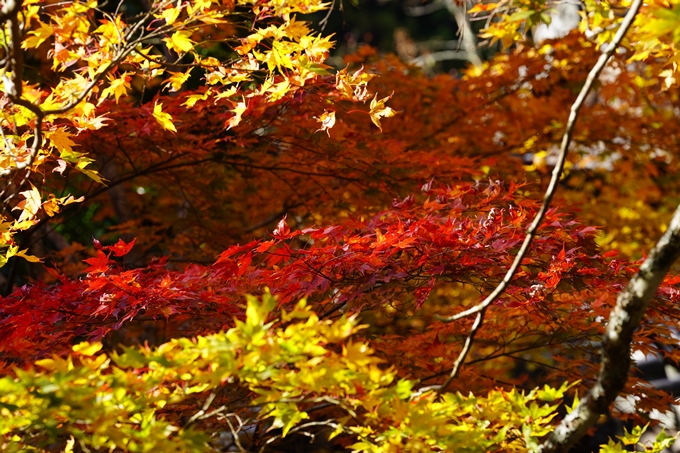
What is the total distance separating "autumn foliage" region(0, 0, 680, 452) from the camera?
1.97 metres

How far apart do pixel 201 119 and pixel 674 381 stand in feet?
19.4

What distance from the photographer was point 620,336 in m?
2.10

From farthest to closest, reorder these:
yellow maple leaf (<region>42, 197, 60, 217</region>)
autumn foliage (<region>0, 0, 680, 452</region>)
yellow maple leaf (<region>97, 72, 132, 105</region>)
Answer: yellow maple leaf (<region>42, 197, 60, 217</region>), yellow maple leaf (<region>97, 72, 132, 105</region>), autumn foliage (<region>0, 0, 680, 452</region>)

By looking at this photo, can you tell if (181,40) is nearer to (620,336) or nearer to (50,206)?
(50,206)

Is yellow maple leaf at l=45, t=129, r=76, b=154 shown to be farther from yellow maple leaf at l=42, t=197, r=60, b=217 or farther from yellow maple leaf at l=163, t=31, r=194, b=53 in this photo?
yellow maple leaf at l=163, t=31, r=194, b=53

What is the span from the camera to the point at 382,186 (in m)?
4.25

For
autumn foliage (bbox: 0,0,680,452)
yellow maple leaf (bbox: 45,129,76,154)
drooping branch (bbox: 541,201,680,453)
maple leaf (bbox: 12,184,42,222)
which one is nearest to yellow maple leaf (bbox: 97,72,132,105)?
autumn foliage (bbox: 0,0,680,452)

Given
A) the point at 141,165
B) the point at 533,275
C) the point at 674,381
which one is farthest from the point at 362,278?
the point at 674,381

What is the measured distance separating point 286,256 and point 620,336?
1.39m

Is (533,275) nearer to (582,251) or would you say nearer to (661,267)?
(582,251)

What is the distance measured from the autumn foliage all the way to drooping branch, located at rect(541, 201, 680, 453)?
97 mm

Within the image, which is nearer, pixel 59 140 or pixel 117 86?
pixel 59 140

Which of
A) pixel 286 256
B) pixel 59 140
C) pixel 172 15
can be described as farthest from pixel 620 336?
pixel 59 140

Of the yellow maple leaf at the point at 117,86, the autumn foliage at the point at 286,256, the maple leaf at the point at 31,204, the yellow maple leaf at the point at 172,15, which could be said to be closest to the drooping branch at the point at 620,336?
the autumn foliage at the point at 286,256
